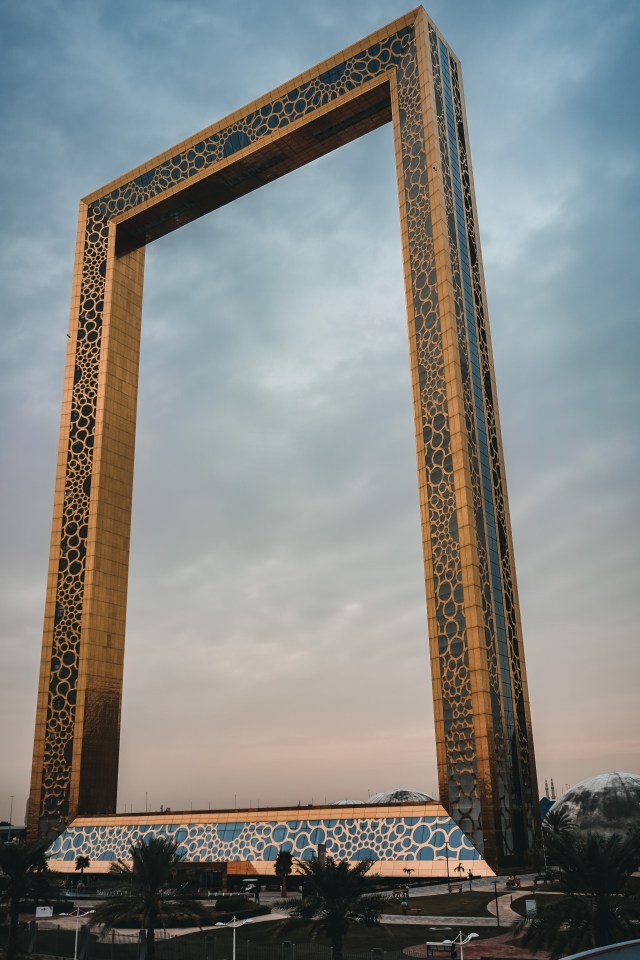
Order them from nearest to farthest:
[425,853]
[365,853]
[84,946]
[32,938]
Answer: [84,946] < [32,938] < [425,853] < [365,853]

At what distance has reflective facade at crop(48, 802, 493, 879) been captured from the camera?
4281 cm

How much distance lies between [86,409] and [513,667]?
3777cm

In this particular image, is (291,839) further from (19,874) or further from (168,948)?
(168,948)

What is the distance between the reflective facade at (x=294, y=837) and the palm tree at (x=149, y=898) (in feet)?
45.0

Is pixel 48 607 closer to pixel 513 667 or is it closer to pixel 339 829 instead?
pixel 339 829

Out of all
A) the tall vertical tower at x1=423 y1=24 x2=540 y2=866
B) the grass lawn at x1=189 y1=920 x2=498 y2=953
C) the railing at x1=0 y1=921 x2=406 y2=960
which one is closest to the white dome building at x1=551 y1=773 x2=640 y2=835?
the tall vertical tower at x1=423 y1=24 x2=540 y2=866

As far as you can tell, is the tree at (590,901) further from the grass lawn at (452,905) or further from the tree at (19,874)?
the tree at (19,874)

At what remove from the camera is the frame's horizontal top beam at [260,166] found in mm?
61281

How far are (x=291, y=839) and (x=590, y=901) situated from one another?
2534 centimetres

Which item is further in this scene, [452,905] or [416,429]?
[416,429]

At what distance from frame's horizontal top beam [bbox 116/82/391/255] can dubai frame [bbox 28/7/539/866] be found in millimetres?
145

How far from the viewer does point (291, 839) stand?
47156 millimetres

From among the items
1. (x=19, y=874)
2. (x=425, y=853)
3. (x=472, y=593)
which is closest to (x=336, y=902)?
(x=19, y=874)

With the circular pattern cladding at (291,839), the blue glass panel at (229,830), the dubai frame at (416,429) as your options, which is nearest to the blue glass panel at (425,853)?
the circular pattern cladding at (291,839)
